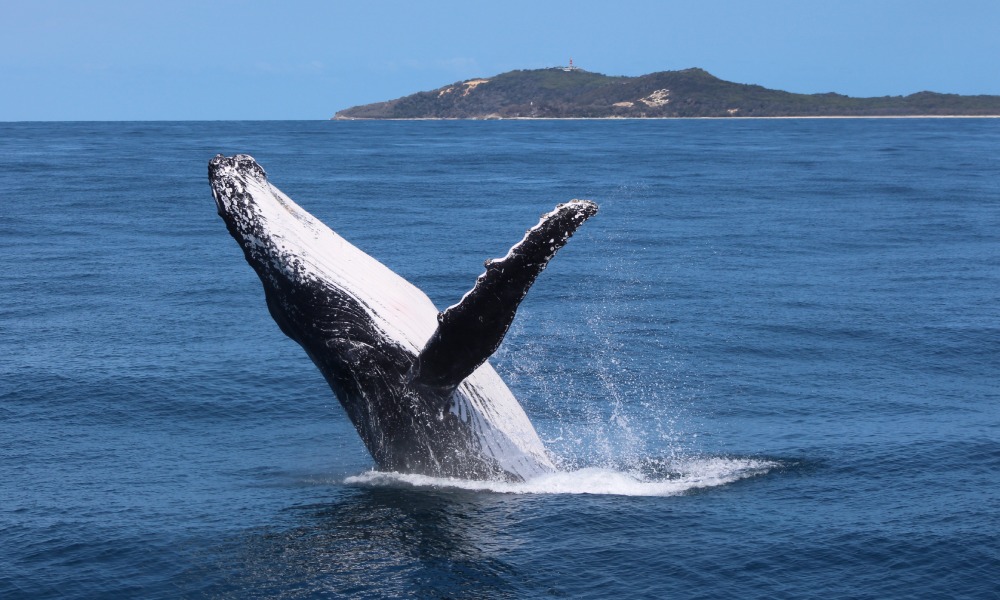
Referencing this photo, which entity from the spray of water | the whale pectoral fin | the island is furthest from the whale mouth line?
the island

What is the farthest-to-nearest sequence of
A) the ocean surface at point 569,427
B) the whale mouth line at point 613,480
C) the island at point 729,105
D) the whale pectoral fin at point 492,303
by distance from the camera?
1. the island at point 729,105
2. the whale mouth line at point 613,480
3. the ocean surface at point 569,427
4. the whale pectoral fin at point 492,303

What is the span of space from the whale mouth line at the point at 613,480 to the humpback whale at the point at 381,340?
0.12 m

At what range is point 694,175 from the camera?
56969 mm

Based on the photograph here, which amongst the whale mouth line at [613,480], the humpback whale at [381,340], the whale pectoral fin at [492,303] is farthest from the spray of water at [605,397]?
the whale pectoral fin at [492,303]

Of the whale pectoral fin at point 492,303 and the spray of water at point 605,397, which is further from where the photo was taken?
the spray of water at point 605,397

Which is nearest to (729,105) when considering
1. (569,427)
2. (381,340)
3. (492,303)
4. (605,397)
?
(605,397)

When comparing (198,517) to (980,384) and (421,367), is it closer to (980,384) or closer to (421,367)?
(421,367)

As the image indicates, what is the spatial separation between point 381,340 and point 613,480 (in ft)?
11.3

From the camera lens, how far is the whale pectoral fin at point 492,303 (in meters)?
8.29

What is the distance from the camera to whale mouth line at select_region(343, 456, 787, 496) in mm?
10930

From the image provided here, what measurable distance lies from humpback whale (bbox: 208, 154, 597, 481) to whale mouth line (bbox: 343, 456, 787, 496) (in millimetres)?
124

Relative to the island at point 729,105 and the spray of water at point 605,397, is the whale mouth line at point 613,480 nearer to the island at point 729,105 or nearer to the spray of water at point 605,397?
the spray of water at point 605,397

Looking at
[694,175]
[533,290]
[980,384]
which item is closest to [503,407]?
[980,384]

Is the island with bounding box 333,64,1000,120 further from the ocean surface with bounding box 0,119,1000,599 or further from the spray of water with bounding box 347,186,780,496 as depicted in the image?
the spray of water with bounding box 347,186,780,496
